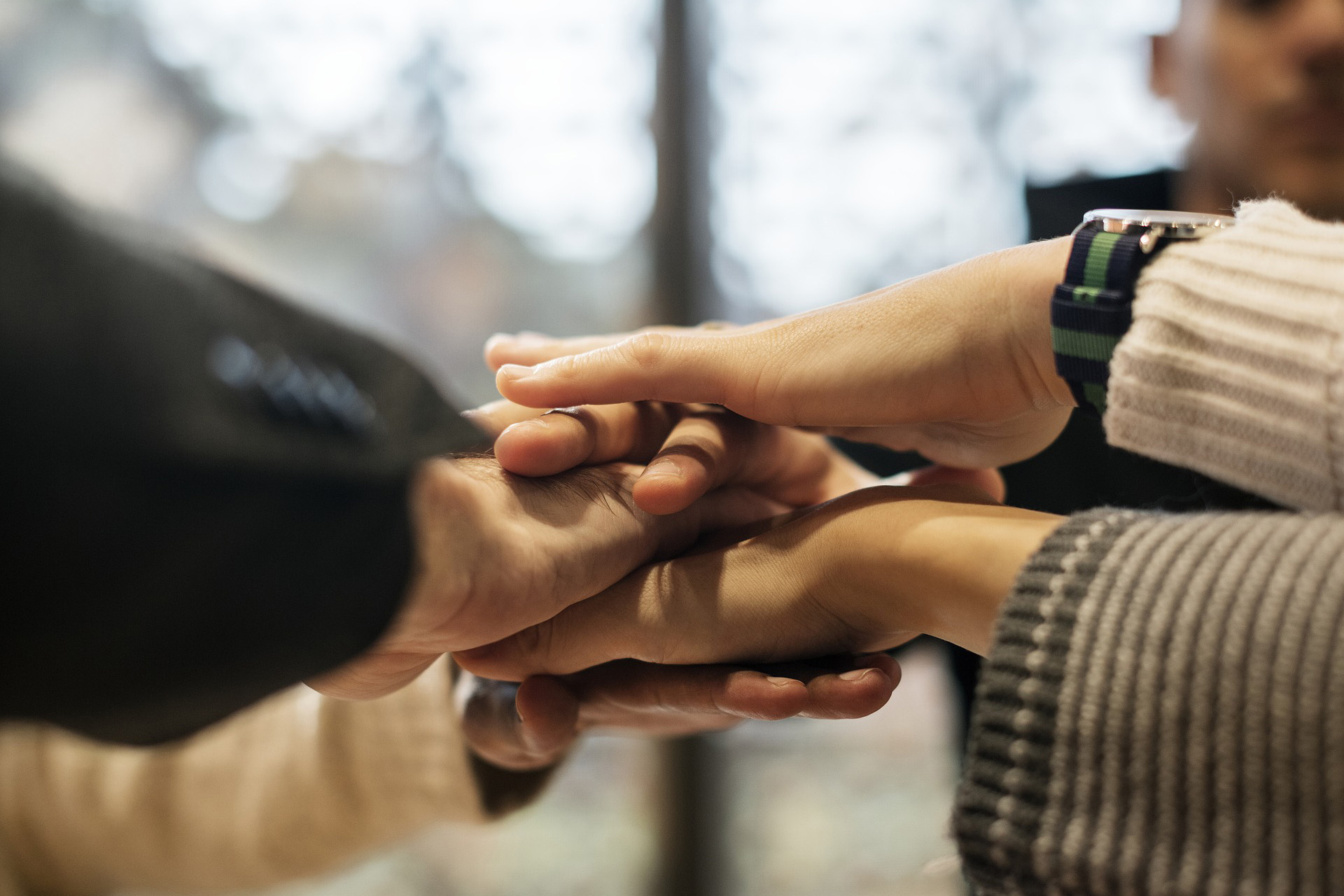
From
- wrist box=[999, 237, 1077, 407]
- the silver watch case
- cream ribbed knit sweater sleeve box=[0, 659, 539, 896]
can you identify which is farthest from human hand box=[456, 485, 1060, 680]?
cream ribbed knit sweater sleeve box=[0, 659, 539, 896]

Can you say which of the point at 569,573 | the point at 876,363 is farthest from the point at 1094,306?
the point at 569,573

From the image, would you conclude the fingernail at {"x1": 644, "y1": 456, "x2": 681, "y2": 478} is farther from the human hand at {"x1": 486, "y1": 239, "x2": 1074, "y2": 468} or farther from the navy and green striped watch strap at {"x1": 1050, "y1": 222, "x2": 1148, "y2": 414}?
the navy and green striped watch strap at {"x1": 1050, "y1": 222, "x2": 1148, "y2": 414}

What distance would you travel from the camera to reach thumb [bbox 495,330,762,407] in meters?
0.70

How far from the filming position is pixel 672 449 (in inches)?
28.6

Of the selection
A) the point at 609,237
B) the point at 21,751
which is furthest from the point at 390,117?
the point at 21,751

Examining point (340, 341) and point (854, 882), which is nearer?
point (340, 341)

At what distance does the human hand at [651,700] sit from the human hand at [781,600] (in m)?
0.02

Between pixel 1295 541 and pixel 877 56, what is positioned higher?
pixel 877 56

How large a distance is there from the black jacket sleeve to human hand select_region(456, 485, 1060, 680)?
0.28 metres

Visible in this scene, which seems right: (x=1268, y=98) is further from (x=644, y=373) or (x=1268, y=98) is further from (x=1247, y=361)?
(x=644, y=373)

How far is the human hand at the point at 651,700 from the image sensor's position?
0.66 meters

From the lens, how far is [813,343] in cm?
70

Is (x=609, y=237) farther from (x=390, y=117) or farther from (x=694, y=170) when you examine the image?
(x=390, y=117)

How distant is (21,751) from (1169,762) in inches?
50.8
